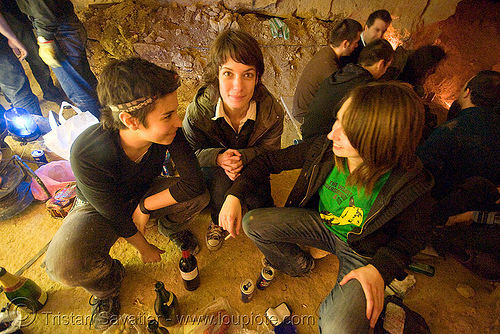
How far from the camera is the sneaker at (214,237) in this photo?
2.34m

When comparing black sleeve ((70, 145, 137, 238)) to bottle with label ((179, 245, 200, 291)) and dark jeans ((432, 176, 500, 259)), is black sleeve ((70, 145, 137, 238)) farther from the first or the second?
dark jeans ((432, 176, 500, 259))

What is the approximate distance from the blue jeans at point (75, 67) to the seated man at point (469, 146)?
3861mm

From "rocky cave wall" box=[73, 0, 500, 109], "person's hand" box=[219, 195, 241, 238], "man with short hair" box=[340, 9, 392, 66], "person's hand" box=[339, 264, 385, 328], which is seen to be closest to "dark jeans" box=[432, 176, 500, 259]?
"person's hand" box=[339, 264, 385, 328]

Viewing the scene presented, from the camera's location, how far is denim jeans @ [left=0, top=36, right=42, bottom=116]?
9.55ft

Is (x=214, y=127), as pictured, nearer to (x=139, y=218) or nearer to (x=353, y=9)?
(x=139, y=218)

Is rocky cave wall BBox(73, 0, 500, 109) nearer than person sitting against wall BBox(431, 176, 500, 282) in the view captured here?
Answer: No

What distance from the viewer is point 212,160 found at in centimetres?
218

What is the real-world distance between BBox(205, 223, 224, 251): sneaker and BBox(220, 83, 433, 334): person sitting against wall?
1.73ft

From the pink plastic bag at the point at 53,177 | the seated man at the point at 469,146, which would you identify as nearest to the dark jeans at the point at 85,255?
the pink plastic bag at the point at 53,177

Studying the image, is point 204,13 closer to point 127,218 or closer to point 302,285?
point 127,218

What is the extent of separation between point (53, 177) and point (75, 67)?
4.31 feet

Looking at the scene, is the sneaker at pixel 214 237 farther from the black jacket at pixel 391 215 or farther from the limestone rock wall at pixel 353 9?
the limestone rock wall at pixel 353 9

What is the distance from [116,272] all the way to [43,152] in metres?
1.83

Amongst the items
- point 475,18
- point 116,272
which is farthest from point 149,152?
point 475,18
